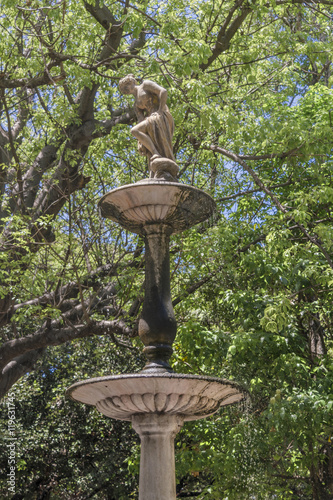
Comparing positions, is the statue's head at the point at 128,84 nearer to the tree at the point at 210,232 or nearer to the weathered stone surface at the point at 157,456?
the tree at the point at 210,232

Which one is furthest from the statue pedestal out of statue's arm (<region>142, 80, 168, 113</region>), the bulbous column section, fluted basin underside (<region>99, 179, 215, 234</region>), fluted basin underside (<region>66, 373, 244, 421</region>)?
statue's arm (<region>142, 80, 168, 113</region>)

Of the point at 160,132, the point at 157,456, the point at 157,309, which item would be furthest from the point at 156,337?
the point at 160,132

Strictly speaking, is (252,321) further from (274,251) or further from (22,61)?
(22,61)

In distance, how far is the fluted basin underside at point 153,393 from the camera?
475 cm

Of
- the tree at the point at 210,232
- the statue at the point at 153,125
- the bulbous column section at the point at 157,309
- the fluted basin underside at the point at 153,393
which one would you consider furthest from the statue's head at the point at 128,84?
the fluted basin underside at the point at 153,393

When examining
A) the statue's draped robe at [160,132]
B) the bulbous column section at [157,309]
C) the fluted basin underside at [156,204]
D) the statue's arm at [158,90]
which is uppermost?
the statue's arm at [158,90]

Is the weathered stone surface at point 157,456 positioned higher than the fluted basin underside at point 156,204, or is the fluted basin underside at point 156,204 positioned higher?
the fluted basin underside at point 156,204

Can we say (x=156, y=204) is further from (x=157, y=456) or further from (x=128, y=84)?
(x=157, y=456)

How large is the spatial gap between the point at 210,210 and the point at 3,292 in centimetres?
422

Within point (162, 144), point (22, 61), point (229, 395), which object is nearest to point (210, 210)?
point (162, 144)

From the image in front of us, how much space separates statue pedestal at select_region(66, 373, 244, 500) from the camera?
4785 millimetres

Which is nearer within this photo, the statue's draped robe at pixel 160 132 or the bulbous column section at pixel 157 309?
the bulbous column section at pixel 157 309

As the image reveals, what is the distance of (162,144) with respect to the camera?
6.29 meters

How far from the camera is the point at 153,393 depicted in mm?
4867
